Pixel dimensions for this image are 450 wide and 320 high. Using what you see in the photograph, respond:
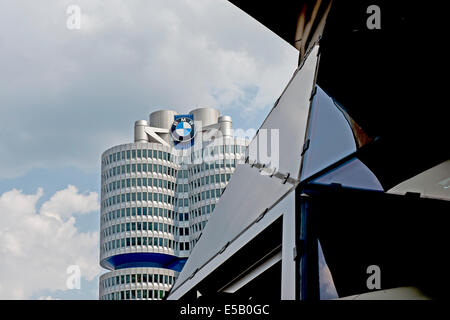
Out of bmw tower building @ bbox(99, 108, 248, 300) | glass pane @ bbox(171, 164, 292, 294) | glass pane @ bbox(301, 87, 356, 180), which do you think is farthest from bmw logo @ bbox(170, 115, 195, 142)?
glass pane @ bbox(301, 87, 356, 180)

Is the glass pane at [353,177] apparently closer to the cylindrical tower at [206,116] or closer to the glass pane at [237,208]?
the glass pane at [237,208]

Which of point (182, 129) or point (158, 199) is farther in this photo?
point (182, 129)

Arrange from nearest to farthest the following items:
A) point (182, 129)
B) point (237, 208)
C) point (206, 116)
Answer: point (237, 208) → point (182, 129) → point (206, 116)

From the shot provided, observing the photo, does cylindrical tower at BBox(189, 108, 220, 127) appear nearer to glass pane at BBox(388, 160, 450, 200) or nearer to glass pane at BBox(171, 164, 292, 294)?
glass pane at BBox(171, 164, 292, 294)

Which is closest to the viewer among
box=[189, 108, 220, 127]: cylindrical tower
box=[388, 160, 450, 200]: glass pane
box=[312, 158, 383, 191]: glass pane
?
box=[388, 160, 450, 200]: glass pane

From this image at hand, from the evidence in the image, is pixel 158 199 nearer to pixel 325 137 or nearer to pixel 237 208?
pixel 237 208

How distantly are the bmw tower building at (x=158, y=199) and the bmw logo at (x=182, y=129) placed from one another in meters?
0.17

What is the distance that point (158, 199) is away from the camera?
3917 inches

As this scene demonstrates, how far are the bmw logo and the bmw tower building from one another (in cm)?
17

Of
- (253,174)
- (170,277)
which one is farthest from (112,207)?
(253,174)

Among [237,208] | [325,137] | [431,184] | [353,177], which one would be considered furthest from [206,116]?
[431,184]

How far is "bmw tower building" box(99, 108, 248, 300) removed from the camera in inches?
3748

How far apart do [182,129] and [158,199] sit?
44.1ft
